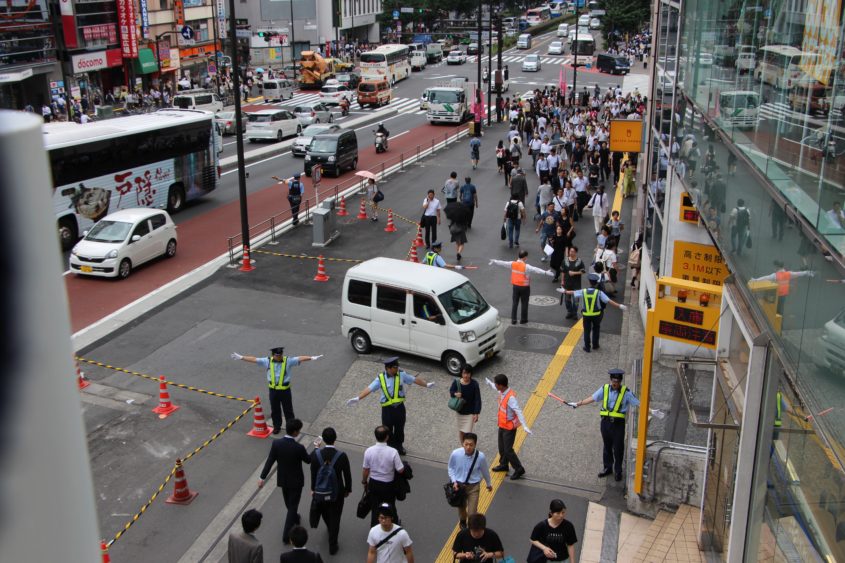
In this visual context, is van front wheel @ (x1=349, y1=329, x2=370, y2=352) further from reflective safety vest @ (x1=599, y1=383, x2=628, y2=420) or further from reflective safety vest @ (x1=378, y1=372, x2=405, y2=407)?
reflective safety vest @ (x1=599, y1=383, x2=628, y2=420)

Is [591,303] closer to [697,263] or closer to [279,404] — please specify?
[697,263]

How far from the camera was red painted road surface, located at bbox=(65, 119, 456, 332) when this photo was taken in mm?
19469

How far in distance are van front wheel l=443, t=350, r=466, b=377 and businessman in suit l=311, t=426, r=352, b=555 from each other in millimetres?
5527

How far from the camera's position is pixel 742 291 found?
29.4ft

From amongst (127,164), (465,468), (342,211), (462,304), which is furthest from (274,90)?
(465,468)

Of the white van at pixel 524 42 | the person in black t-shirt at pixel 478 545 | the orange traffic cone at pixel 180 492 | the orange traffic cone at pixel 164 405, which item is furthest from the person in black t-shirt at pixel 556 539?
the white van at pixel 524 42

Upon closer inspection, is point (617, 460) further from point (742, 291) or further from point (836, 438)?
point (836, 438)

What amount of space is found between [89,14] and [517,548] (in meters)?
51.0

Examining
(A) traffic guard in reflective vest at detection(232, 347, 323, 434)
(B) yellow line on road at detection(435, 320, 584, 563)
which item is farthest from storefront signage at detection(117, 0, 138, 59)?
(A) traffic guard in reflective vest at detection(232, 347, 323, 434)

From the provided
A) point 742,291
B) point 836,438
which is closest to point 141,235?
point 742,291

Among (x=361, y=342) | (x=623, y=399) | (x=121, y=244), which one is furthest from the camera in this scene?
(x=121, y=244)

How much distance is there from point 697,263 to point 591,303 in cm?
271

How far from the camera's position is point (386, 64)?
6862 centimetres

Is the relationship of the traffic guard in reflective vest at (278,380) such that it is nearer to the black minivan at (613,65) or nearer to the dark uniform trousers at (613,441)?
the dark uniform trousers at (613,441)
